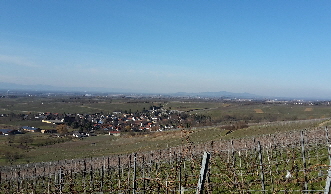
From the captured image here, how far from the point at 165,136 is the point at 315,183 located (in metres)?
43.1

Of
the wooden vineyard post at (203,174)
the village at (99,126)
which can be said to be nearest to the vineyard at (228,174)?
the wooden vineyard post at (203,174)

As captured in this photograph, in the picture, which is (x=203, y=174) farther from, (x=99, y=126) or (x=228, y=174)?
(x=99, y=126)

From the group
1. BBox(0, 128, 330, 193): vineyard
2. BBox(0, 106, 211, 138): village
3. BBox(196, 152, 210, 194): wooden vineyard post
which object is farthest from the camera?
BBox(0, 106, 211, 138): village

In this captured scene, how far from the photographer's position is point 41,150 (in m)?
48.8

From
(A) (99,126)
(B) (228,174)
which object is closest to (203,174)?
(B) (228,174)

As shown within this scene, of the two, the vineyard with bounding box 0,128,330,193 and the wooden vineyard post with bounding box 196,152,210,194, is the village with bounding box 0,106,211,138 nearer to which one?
the vineyard with bounding box 0,128,330,193

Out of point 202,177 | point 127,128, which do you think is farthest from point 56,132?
point 202,177

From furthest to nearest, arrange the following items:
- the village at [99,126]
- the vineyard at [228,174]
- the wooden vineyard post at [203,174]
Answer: the village at [99,126], the vineyard at [228,174], the wooden vineyard post at [203,174]

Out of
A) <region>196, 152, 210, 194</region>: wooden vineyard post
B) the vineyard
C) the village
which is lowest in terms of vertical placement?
the village

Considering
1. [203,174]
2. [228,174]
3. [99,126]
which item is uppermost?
[203,174]

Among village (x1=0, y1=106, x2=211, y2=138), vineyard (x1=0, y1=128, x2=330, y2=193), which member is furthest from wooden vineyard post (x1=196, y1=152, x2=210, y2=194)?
village (x1=0, y1=106, x2=211, y2=138)

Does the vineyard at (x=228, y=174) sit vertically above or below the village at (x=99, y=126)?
above

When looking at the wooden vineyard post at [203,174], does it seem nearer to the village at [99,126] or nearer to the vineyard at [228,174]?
the vineyard at [228,174]

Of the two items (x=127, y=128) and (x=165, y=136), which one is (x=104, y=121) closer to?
(x=127, y=128)
